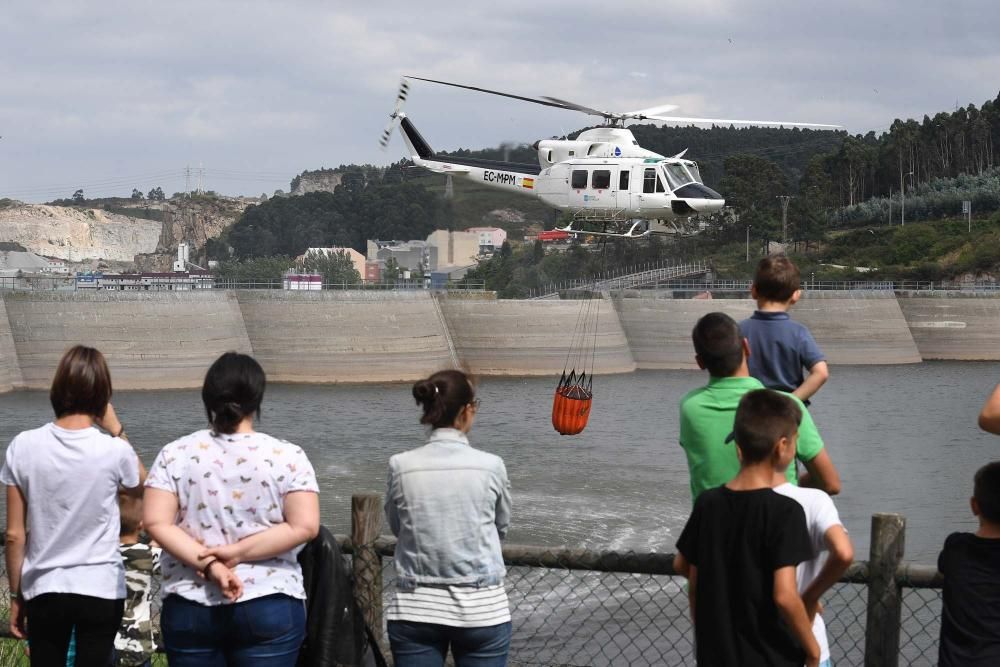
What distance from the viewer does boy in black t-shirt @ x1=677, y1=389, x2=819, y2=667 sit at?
427 cm

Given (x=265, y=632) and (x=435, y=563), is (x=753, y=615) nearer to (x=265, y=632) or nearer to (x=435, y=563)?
(x=435, y=563)

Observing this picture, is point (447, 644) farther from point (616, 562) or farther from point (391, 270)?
point (391, 270)

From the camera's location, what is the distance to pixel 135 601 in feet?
17.9

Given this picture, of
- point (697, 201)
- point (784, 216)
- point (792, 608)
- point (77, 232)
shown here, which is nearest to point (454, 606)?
point (792, 608)

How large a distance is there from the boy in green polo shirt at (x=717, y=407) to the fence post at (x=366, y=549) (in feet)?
4.84

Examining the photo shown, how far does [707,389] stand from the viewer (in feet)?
17.1

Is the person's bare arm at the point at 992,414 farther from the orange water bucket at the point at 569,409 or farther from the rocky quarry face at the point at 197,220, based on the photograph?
the rocky quarry face at the point at 197,220

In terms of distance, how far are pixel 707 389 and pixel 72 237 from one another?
182m

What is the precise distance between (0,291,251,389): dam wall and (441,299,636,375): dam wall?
11293mm

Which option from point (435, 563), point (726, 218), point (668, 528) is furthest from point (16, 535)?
point (726, 218)

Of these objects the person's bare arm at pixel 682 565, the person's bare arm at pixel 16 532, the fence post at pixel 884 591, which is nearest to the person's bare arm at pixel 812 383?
the fence post at pixel 884 591

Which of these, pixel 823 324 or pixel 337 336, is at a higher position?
pixel 823 324

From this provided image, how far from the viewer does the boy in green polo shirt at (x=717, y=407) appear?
16.7ft

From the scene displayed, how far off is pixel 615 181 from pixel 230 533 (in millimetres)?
24399
